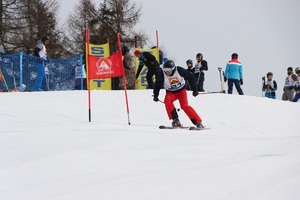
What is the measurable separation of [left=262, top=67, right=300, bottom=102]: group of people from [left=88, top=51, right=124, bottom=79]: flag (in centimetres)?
824

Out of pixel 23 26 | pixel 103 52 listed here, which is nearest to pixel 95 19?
pixel 23 26

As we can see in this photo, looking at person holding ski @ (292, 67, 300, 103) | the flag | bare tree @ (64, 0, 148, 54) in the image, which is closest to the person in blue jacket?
person holding ski @ (292, 67, 300, 103)

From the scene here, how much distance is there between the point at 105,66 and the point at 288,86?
900 centimetres

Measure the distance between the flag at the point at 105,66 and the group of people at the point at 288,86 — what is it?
8239 millimetres

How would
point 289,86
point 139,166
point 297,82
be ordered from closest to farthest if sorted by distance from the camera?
point 139,166, point 297,82, point 289,86

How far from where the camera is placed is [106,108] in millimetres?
11859

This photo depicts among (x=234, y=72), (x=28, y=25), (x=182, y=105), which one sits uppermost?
(x=28, y=25)

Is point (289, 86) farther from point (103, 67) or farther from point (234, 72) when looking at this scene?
point (103, 67)

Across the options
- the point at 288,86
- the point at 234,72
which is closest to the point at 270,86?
the point at 288,86

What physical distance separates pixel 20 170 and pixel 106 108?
7.29 m

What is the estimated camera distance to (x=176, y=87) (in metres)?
9.20

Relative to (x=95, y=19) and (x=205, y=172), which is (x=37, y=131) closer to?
(x=205, y=172)

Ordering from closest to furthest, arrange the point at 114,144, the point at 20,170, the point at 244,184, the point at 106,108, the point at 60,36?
1. the point at 244,184
2. the point at 20,170
3. the point at 114,144
4. the point at 106,108
5. the point at 60,36

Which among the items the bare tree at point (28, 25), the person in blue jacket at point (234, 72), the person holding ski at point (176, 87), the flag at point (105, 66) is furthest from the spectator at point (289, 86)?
the bare tree at point (28, 25)
